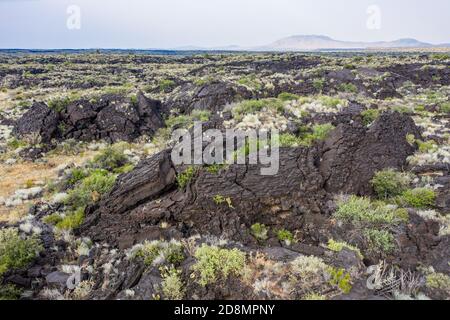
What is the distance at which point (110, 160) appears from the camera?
1489 cm

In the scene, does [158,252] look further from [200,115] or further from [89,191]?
[200,115]

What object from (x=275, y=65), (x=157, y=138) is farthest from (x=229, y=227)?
(x=275, y=65)

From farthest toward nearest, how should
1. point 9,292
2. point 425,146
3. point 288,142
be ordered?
point 425,146
point 288,142
point 9,292

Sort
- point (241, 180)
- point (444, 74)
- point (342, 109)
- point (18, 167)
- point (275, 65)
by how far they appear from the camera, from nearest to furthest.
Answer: point (241, 180) → point (18, 167) → point (342, 109) → point (444, 74) → point (275, 65)

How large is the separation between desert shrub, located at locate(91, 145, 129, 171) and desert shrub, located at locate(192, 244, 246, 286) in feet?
29.3

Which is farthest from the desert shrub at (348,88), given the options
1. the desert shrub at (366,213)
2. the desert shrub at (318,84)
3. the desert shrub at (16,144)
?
the desert shrub at (16,144)

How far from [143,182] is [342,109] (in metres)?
12.4

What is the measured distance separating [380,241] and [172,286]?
15.4ft

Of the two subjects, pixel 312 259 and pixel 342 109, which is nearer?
pixel 312 259

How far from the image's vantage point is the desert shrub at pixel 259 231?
8407 mm

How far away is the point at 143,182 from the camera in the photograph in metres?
9.70

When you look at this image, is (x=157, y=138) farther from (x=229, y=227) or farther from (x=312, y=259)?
(x=312, y=259)

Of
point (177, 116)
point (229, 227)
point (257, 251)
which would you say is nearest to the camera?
point (257, 251)

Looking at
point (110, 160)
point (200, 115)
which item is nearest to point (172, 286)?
point (110, 160)
